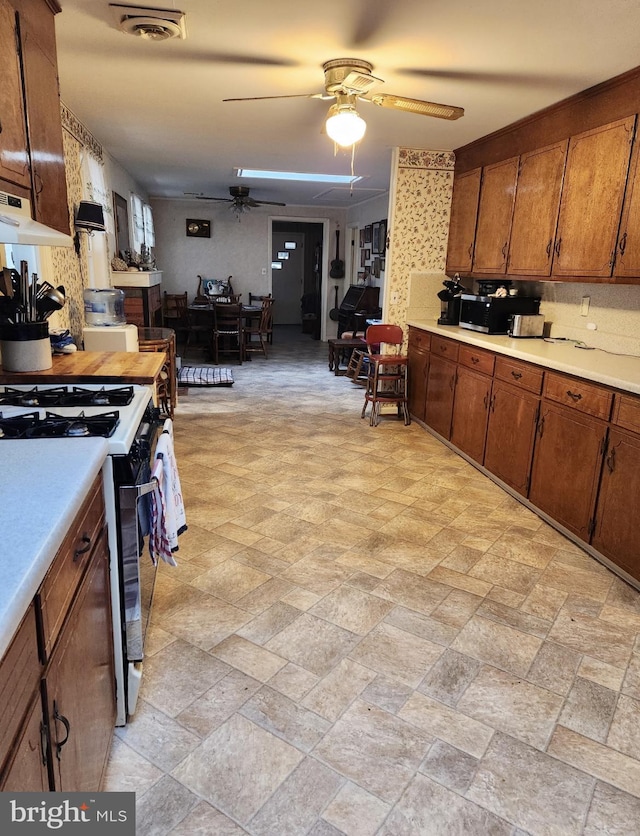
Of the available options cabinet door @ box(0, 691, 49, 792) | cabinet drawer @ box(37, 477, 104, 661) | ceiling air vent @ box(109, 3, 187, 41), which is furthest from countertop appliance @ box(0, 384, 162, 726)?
ceiling air vent @ box(109, 3, 187, 41)

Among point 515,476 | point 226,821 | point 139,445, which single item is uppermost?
point 139,445

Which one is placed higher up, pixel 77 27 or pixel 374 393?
pixel 77 27

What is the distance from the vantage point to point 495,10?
2.24m

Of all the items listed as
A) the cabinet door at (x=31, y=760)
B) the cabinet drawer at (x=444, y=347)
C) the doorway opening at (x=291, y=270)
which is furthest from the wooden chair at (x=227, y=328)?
the cabinet door at (x=31, y=760)

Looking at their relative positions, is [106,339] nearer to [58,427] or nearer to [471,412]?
[58,427]

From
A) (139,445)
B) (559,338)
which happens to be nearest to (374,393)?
(559,338)

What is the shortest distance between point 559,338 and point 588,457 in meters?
1.43

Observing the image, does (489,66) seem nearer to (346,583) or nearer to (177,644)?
(346,583)

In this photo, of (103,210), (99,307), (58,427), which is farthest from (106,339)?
(58,427)

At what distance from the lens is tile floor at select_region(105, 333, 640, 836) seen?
1.44m

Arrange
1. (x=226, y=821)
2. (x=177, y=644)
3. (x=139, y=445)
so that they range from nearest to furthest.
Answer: (x=226, y=821), (x=139, y=445), (x=177, y=644)

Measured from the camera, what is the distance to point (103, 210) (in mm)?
4641

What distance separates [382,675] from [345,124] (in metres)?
2.63

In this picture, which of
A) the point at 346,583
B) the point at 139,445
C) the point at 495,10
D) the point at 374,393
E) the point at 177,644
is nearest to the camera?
the point at 139,445
